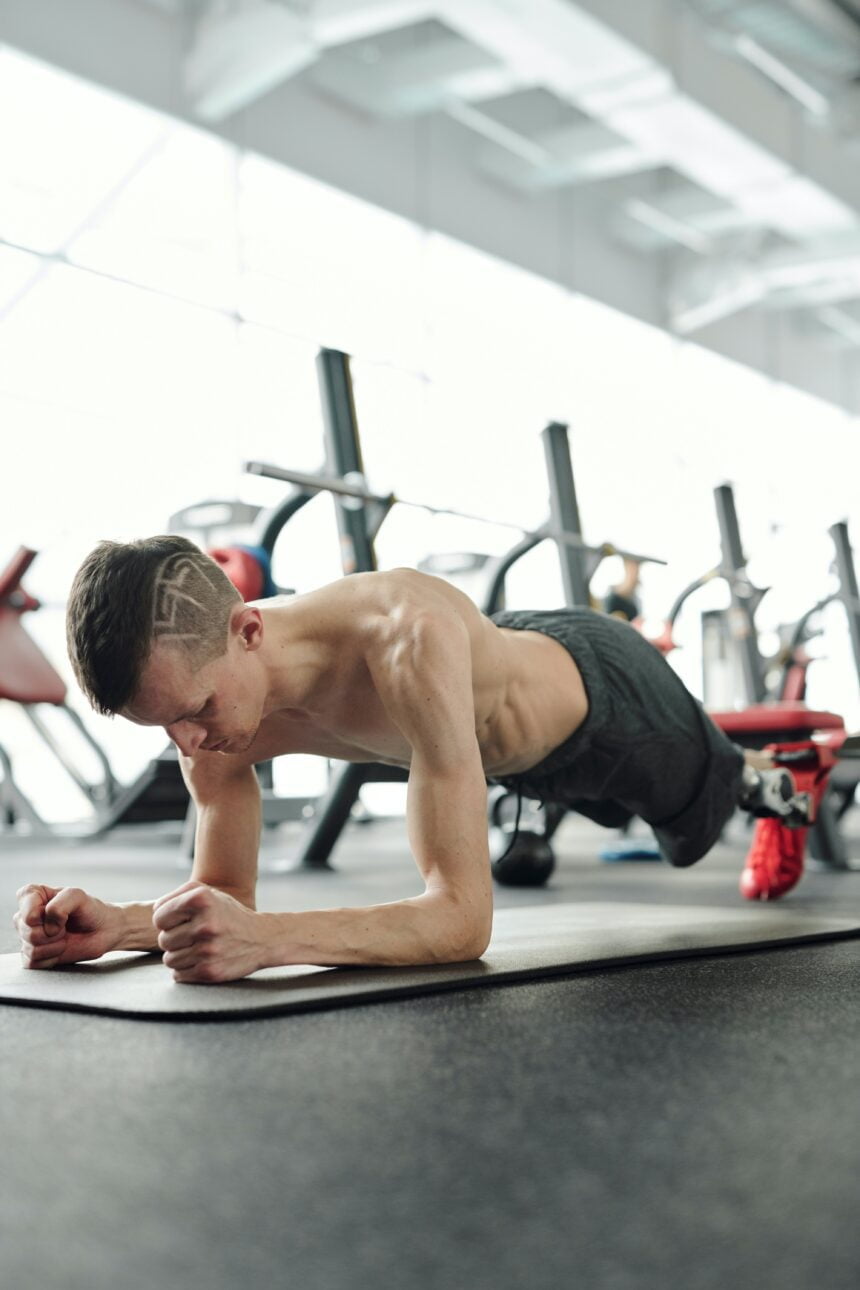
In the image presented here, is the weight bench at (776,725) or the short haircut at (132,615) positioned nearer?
the short haircut at (132,615)

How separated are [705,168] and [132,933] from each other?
678cm

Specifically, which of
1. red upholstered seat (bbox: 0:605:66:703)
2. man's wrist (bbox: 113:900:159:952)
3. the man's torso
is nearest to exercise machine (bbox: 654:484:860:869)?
the man's torso

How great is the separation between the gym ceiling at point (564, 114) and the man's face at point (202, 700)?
5.13m

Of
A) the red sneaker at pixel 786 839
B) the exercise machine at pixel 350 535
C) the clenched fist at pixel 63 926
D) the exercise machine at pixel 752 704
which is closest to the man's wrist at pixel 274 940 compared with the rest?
the clenched fist at pixel 63 926

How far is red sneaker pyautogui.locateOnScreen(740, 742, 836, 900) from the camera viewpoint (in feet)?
7.92

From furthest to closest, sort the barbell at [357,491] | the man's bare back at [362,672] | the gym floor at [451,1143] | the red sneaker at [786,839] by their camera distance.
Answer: the barbell at [357,491]
the red sneaker at [786,839]
the man's bare back at [362,672]
the gym floor at [451,1143]

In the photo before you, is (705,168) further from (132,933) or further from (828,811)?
(132,933)

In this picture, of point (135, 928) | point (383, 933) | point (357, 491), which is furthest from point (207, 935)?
point (357, 491)

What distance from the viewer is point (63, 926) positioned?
4.66 ft

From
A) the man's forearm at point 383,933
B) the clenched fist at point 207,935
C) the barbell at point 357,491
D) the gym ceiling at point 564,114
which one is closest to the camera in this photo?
the clenched fist at point 207,935

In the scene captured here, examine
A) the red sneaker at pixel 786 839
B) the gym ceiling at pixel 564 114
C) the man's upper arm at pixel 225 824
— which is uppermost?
the gym ceiling at pixel 564 114

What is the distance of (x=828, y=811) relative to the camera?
3.60 m

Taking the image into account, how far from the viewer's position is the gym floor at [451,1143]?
24.7 inches

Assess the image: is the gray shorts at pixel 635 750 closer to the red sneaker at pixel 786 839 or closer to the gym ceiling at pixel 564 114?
the red sneaker at pixel 786 839
